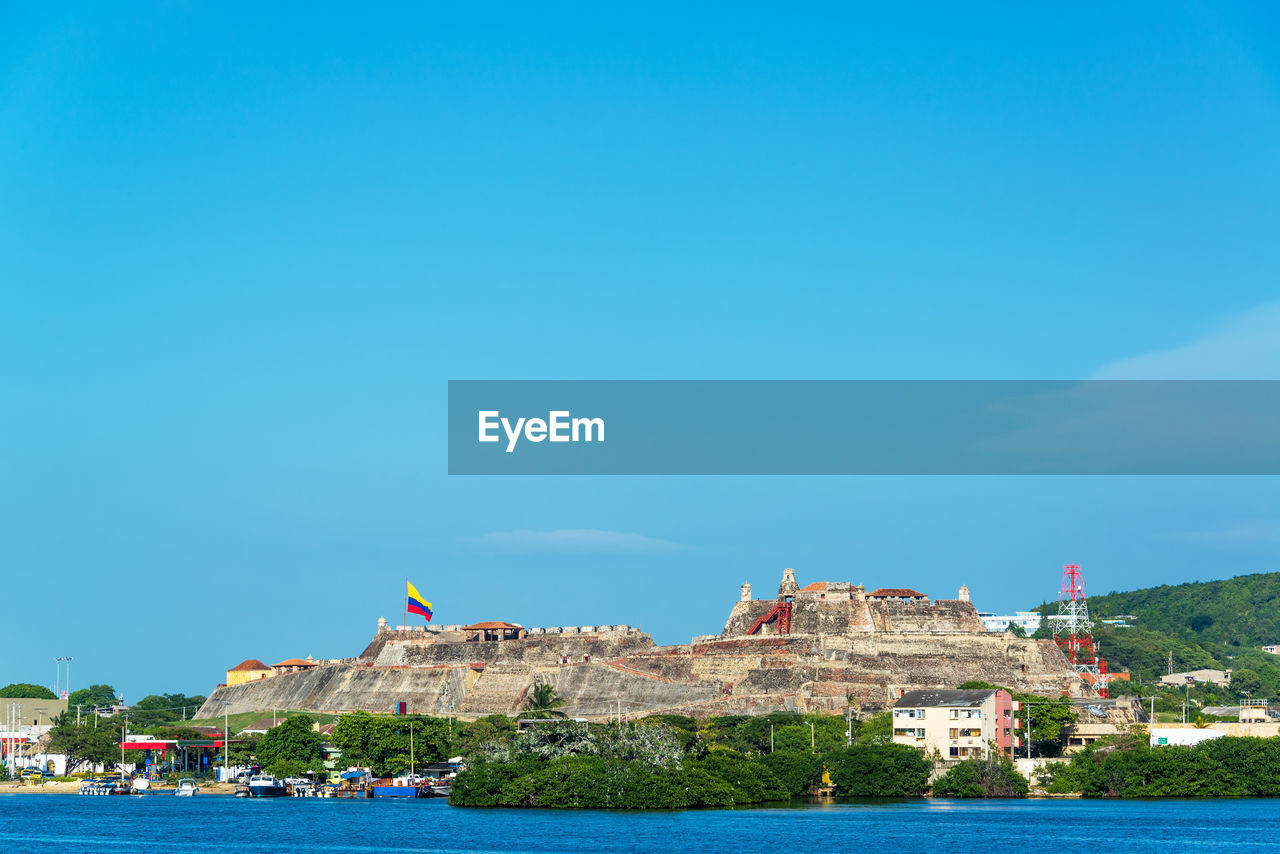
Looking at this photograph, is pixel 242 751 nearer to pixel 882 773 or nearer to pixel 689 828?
pixel 882 773

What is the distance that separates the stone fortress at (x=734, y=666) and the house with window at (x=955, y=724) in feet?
60.4

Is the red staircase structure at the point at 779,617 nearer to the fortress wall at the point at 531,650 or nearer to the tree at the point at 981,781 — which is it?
the fortress wall at the point at 531,650

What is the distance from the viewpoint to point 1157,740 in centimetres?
8731

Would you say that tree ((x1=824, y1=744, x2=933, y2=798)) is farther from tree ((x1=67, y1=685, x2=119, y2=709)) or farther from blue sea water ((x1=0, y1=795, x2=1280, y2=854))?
tree ((x1=67, y1=685, x2=119, y2=709))

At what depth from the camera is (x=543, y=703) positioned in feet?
368

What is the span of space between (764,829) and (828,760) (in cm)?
1783

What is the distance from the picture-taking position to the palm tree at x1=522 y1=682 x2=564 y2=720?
350ft

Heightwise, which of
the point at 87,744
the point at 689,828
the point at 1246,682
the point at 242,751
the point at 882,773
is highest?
the point at 1246,682

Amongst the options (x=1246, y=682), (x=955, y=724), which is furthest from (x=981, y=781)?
(x=1246, y=682)

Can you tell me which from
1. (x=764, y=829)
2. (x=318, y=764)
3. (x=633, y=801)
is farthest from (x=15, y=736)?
(x=764, y=829)

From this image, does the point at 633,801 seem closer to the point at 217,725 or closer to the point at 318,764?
the point at 318,764

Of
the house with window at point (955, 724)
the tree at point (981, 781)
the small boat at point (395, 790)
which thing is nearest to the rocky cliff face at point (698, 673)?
the house with window at point (955, 724)

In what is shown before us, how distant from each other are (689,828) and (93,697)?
12864 centimetres

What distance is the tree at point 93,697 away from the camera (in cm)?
17475
